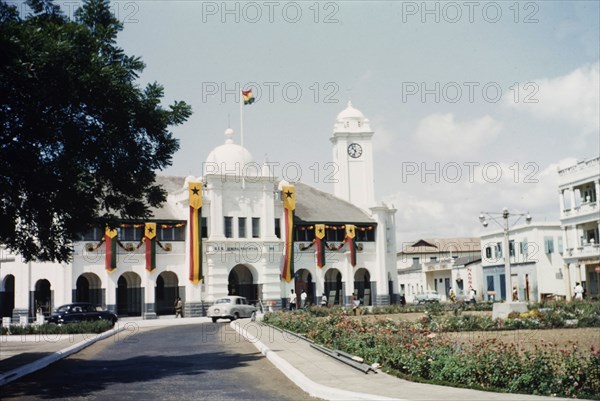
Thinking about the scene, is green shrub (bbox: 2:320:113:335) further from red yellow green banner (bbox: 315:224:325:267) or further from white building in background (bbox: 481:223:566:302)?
white building in background (bbox: 481:223:566:302)

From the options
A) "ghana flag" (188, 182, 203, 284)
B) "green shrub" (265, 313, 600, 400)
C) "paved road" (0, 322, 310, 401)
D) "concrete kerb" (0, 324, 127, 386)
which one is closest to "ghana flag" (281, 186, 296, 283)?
"ghana flag" (188, 182, 203, 284)

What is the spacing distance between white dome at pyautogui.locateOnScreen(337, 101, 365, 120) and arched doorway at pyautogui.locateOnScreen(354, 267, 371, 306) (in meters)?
15.6

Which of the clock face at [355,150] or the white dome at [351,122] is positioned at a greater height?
the white dome at [351,122]

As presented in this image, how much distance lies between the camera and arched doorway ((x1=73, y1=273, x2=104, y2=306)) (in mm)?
49812

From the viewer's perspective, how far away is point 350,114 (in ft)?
219

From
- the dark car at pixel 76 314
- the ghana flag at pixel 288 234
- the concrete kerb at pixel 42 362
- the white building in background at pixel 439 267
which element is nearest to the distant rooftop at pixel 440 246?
the white building in background at pixel 439 267

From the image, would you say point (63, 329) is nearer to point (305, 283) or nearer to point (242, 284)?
point (242, 284)

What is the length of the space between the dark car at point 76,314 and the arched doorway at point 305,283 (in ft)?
→ 67.2

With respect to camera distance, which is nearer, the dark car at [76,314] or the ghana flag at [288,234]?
the dark car at [76,314]

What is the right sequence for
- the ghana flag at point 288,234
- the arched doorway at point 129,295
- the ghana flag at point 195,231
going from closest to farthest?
the ghana flag at point 195,231, the arched doorway at point 129,295, the ghana flag at point 288,234

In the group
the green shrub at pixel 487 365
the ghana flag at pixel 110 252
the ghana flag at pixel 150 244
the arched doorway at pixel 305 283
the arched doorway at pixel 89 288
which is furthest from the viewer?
the arched doorway at pixel 305 283

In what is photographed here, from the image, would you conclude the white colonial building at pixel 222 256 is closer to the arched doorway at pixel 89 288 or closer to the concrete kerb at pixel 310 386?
the arched doorway at pixel 89 288

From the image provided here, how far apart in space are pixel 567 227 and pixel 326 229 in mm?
19324

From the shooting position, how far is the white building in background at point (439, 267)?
7388cm
